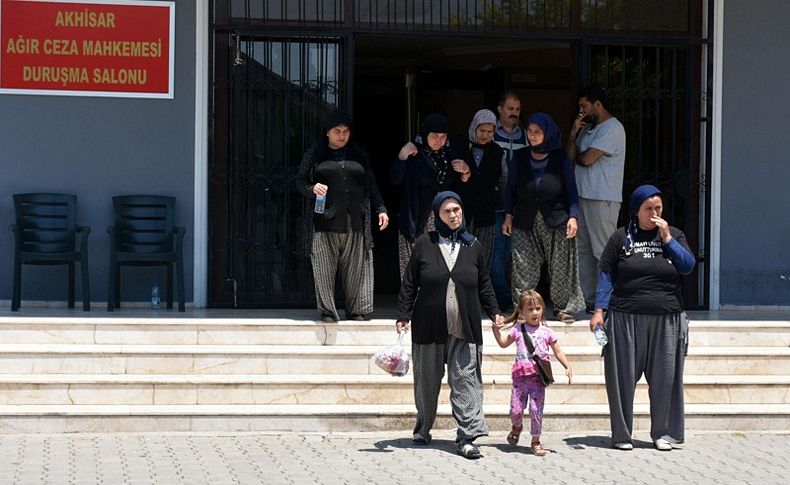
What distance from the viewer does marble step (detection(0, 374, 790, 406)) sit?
8.89m

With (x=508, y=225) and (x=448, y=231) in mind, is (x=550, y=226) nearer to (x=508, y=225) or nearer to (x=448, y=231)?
(x=508, y=225)

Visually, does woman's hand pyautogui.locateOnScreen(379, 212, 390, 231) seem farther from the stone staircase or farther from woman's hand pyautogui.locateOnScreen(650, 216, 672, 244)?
woman's hand pyautogui.locateOnScreen(650, 216, 672, 244)

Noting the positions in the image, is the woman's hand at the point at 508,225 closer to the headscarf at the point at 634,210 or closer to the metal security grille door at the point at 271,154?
the headscarf at the point at 634,210

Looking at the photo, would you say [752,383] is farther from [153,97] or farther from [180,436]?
[153,97]

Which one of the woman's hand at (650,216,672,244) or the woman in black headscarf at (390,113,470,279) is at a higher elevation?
the woman in black headscarf at (390,113,470,279)

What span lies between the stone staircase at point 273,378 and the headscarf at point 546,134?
133 cm

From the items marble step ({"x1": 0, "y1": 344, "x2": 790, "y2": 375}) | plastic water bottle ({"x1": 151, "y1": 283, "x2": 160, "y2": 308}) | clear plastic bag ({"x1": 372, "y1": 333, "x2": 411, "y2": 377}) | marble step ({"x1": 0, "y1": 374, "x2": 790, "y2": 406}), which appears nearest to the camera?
clear plastic bag ({"x1": 372, "y1": 333, "x2": 411, "y2": 377})

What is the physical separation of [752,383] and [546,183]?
2.09 meters

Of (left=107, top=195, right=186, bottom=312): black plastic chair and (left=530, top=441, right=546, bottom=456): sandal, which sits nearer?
(left=530, top=441, right=546, bottom=456): sandal

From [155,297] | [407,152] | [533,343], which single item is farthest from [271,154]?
[533,343]

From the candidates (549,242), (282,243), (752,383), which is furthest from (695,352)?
(282,243)

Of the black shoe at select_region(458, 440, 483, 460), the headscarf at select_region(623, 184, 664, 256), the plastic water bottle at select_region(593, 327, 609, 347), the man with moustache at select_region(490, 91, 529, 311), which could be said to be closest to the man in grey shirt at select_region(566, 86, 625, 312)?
the man with moustache at select_region(490, 91, 529, 311)

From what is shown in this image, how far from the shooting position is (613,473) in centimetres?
769

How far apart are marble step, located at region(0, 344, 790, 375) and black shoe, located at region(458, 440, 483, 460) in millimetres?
1322
